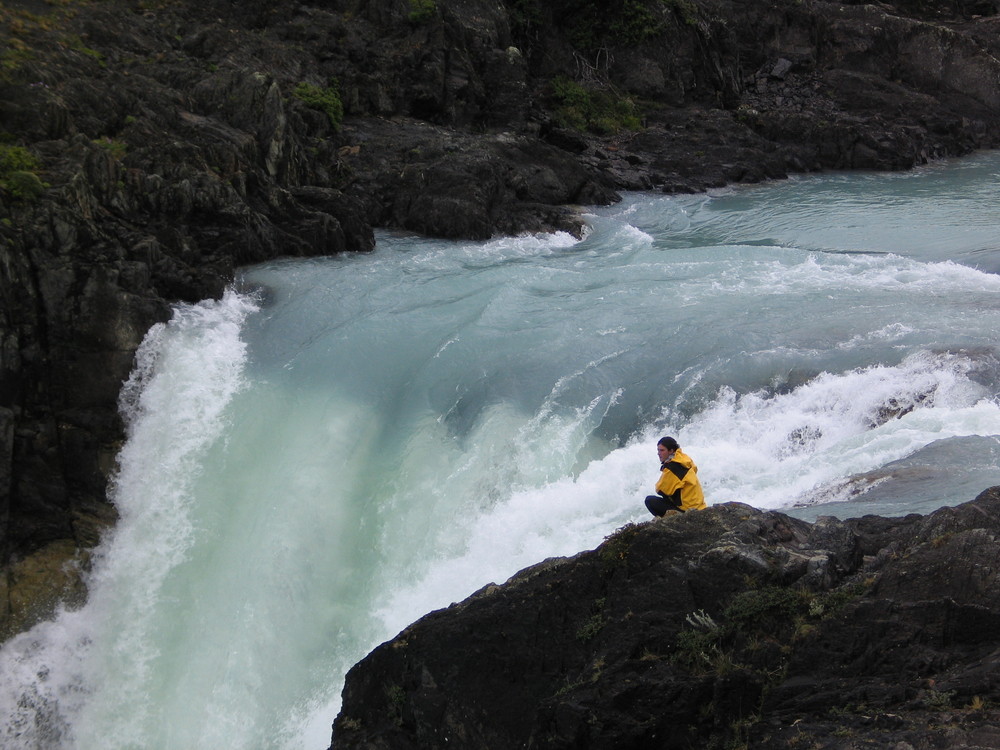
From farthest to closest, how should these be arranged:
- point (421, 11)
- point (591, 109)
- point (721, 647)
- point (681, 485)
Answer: point (591, 109)
point (421, 11)
point (681, 485)
point (721, 647)

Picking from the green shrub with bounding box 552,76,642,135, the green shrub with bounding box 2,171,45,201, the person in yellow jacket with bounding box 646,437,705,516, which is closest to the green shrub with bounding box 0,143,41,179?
the green shrub with bounding box 2,171,45,201

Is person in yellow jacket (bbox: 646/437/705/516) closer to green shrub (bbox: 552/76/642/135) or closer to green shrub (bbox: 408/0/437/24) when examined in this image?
green shrub (bbox: 408/0/437/24)

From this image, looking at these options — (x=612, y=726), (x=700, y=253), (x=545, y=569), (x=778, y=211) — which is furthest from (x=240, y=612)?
(x=778, y=211)

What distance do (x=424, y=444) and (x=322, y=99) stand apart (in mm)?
15812

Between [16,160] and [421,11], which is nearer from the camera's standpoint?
[16,160]

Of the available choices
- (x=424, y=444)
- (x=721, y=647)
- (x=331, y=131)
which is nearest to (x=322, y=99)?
(x=331, y=131)

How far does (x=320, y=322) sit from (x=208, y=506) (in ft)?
16.7

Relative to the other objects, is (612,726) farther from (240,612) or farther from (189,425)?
(189,425)

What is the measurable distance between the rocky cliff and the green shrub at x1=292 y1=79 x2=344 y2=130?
0.29ft

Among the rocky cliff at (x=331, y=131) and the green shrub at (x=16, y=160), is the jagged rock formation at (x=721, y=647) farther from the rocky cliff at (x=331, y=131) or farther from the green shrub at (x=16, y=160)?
the green shrub at (x=16, y=160)

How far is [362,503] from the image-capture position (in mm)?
12953

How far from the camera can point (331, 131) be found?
25828 mm

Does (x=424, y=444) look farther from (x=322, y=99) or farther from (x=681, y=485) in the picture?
(x=322, y=99)

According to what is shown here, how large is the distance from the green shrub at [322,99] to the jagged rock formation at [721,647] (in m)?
20.2
